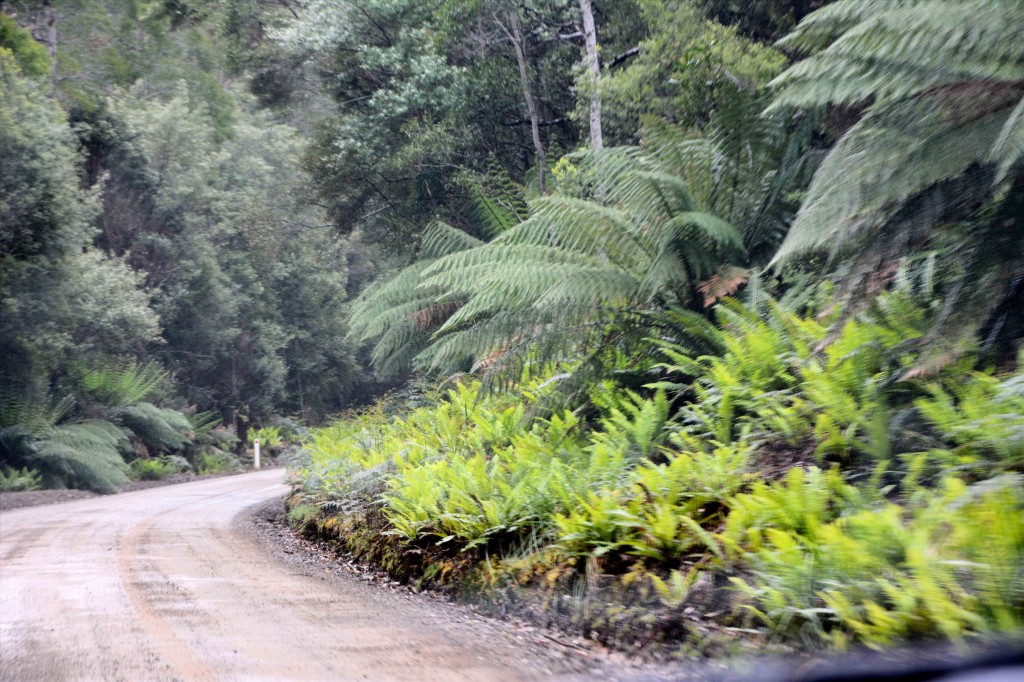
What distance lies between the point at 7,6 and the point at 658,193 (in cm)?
2426

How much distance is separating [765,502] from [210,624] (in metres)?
3.50

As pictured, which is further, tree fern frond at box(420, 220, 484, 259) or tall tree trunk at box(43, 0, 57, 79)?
tall tree trunk at box(43, 0, 57, 79)

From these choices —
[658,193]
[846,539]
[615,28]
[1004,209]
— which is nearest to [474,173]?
[615,28]

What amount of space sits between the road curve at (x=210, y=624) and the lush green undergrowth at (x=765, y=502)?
73 cm

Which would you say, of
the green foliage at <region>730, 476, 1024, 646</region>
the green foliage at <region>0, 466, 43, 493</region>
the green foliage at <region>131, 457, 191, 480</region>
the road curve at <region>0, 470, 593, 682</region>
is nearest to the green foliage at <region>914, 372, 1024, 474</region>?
the green foliage at <region>730, 476, 1024, 646</region>

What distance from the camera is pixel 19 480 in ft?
58.0

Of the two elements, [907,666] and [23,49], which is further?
[23,49]

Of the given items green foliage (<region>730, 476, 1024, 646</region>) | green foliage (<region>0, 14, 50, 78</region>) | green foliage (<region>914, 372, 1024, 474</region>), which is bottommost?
green foliage (<region>730, 476, 1024, 646</region>)

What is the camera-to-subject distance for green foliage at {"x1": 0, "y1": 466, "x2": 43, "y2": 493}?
1755cm

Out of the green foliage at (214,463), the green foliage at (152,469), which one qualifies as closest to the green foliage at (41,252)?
the green foliage at (152,469)

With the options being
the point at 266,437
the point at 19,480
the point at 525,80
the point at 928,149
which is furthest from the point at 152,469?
the point at 928,149

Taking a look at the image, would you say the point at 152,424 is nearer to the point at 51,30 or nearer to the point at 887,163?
the point at 51,30

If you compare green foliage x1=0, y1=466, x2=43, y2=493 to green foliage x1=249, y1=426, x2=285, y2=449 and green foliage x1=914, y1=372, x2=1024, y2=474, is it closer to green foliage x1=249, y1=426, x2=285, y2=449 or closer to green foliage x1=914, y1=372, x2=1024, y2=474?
green foliage x1=249, y1=426, x2=285, y2=449

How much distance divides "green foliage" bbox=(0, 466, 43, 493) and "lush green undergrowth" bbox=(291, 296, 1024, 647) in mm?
12370
